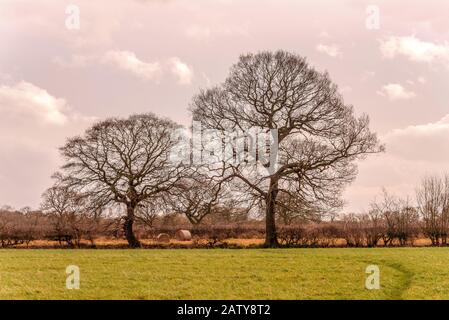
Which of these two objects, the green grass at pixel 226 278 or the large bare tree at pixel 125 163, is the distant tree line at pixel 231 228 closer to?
the large bare tree at pixel 125 163

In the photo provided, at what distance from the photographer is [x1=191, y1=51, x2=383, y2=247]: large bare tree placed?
3158cm

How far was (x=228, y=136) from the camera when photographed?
32.2m

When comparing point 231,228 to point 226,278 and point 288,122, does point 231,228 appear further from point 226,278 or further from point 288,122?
point 226,278

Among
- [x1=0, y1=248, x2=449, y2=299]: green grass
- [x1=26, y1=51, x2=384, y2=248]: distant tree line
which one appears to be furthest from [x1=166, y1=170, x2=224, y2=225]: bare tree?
[x1=0, y1=248, x2=449, y2=299]: green grass

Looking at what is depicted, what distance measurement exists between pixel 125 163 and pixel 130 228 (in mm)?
4143

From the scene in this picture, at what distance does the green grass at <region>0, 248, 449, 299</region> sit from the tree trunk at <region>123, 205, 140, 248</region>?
11660mm

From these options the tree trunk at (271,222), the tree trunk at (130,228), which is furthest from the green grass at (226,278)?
the tree trunk at (130,228)

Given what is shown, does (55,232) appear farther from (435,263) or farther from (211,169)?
(435,263)

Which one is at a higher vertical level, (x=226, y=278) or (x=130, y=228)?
(x=130, y=228)

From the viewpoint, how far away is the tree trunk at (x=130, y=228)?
110ft

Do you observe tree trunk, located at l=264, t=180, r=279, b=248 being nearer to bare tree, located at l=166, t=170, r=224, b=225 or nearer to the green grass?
bare tree, located at l=166, t=170, r=224, b=225

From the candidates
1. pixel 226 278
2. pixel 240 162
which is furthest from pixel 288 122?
pixel 226 278

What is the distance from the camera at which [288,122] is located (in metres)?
32.4

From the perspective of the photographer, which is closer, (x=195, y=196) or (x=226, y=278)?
(x=226, y=278)
